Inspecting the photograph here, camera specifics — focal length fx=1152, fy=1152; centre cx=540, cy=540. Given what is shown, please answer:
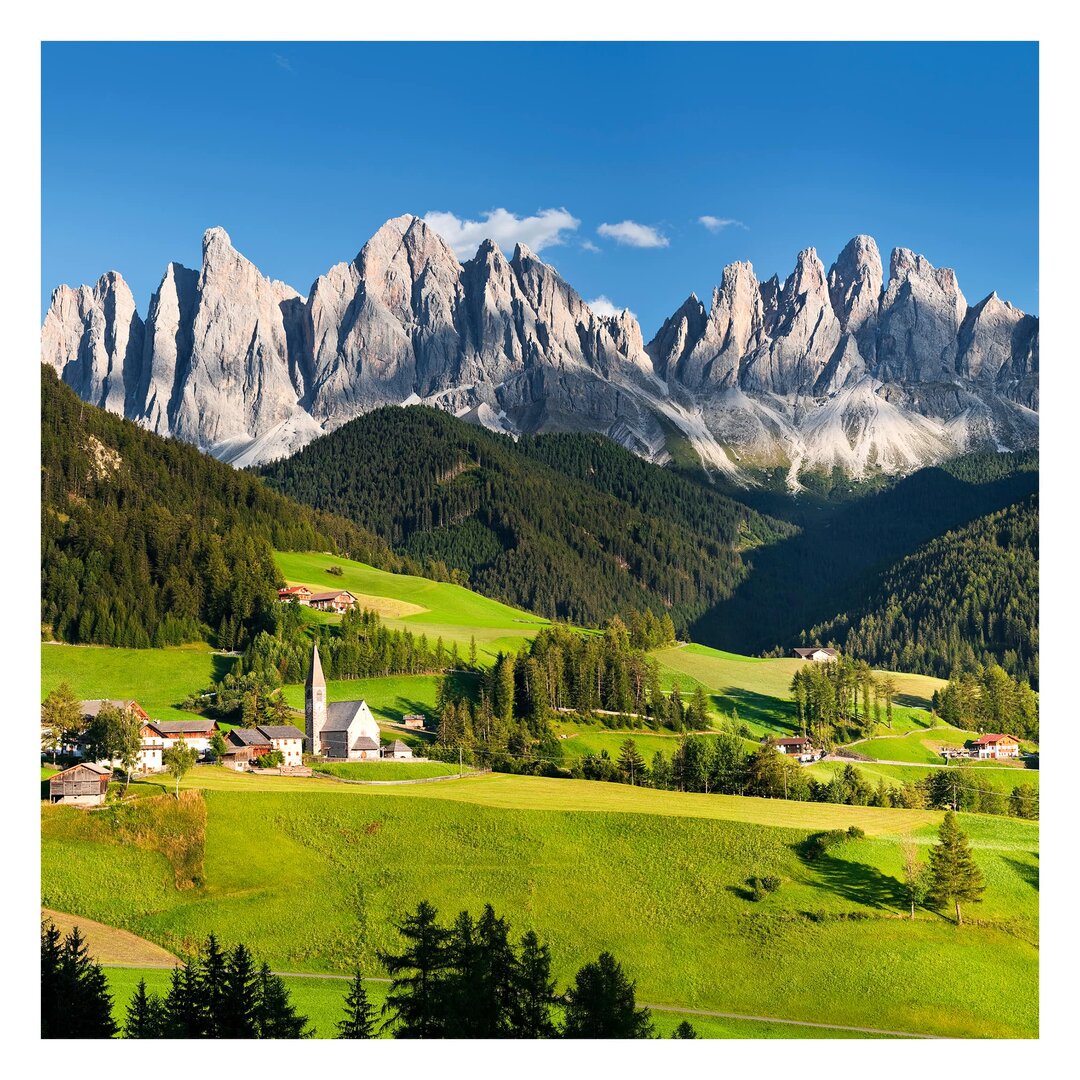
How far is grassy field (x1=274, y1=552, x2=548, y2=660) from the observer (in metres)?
132

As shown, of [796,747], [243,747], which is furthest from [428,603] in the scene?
[243,747]

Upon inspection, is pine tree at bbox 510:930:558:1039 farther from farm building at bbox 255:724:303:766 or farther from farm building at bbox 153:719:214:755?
farm building at bbox 153:719:214:755

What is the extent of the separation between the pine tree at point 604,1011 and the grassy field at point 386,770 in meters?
38.5

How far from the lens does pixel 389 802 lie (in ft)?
222

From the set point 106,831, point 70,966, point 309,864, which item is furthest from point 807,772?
point 70,966

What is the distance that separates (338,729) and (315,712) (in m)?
3.18

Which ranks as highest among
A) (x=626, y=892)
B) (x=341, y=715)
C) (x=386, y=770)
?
(x=341, y=715)

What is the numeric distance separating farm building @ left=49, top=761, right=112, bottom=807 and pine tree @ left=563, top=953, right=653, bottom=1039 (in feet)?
118

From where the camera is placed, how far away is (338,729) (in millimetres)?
87500

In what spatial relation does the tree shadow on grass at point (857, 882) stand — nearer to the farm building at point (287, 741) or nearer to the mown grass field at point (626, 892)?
the mown grass field at point (626, 892)

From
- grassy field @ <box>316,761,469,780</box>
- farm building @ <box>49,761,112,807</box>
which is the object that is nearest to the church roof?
grassy field @ <box>316,761,469,780</box>

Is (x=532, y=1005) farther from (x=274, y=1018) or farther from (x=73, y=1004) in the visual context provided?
(x=73, y=1004)

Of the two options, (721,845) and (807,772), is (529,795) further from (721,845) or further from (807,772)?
(807,772)

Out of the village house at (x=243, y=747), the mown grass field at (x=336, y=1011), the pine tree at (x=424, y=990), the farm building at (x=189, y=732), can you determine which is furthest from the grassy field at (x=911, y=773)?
the pine tree at (x=424, y=990)
